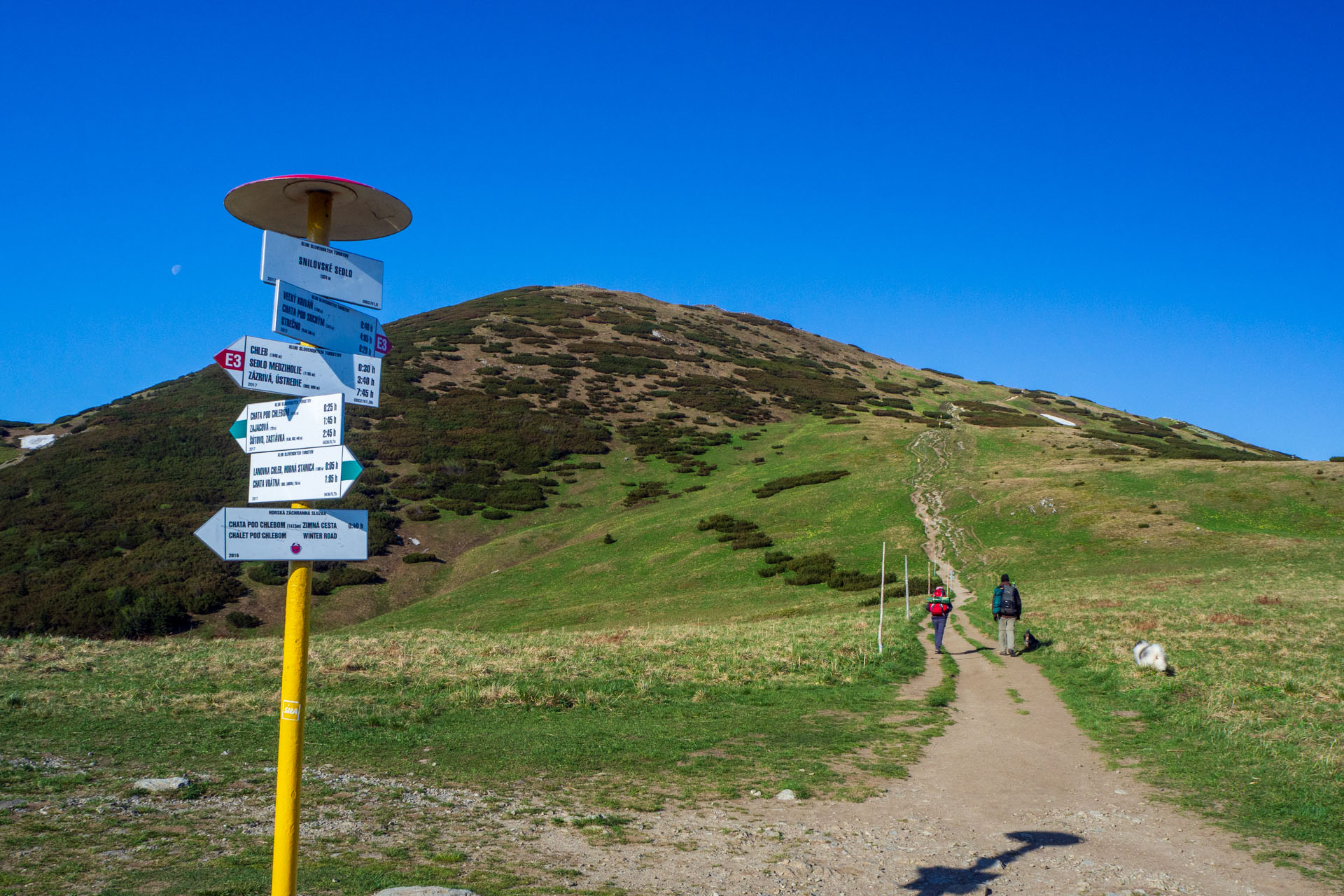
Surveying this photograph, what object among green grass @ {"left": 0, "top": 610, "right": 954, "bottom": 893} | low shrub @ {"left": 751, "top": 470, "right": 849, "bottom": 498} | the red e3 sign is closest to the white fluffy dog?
green grass @ {"left": 0, "top": 610, "right": 954, "bottom": 893}

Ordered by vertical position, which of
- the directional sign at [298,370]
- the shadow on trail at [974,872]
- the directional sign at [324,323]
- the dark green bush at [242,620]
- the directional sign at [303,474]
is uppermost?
the directional sign at [324,323]

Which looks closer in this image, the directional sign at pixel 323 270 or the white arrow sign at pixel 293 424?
the white arrow sign at pixel 293 424

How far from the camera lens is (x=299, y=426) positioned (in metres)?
4.96

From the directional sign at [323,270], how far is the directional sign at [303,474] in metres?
1.14

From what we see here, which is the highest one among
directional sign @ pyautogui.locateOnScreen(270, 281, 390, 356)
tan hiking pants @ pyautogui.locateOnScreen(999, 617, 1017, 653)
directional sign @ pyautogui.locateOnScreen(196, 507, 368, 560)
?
directional sign @ pyautogui.locateOnScreen(270, 281, 390, 356)

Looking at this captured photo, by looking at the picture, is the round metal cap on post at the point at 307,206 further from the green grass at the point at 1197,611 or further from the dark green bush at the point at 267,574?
the dark green bush at the point at 267,574

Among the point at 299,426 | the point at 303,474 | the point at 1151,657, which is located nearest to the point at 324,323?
the point at 299,426

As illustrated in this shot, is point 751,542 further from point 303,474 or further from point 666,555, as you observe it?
point 303,474

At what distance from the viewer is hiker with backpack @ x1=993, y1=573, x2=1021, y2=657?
20969mm

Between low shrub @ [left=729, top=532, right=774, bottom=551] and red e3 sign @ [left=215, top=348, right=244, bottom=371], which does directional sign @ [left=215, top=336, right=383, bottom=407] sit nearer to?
red e3 sign @ [left=215, top=348, right=244, bottom=371]

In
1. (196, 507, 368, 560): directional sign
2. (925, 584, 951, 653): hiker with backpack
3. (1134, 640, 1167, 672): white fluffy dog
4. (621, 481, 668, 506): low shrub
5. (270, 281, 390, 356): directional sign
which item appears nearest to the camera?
(196, 507, 368, 560): directional sign

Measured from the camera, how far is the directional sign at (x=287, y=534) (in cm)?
468

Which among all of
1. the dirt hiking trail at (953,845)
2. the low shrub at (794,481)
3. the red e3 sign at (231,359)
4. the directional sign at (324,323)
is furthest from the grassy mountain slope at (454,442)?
the red e3 sign at (231,359)

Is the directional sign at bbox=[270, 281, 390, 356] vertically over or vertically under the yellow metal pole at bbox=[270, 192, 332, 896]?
over
